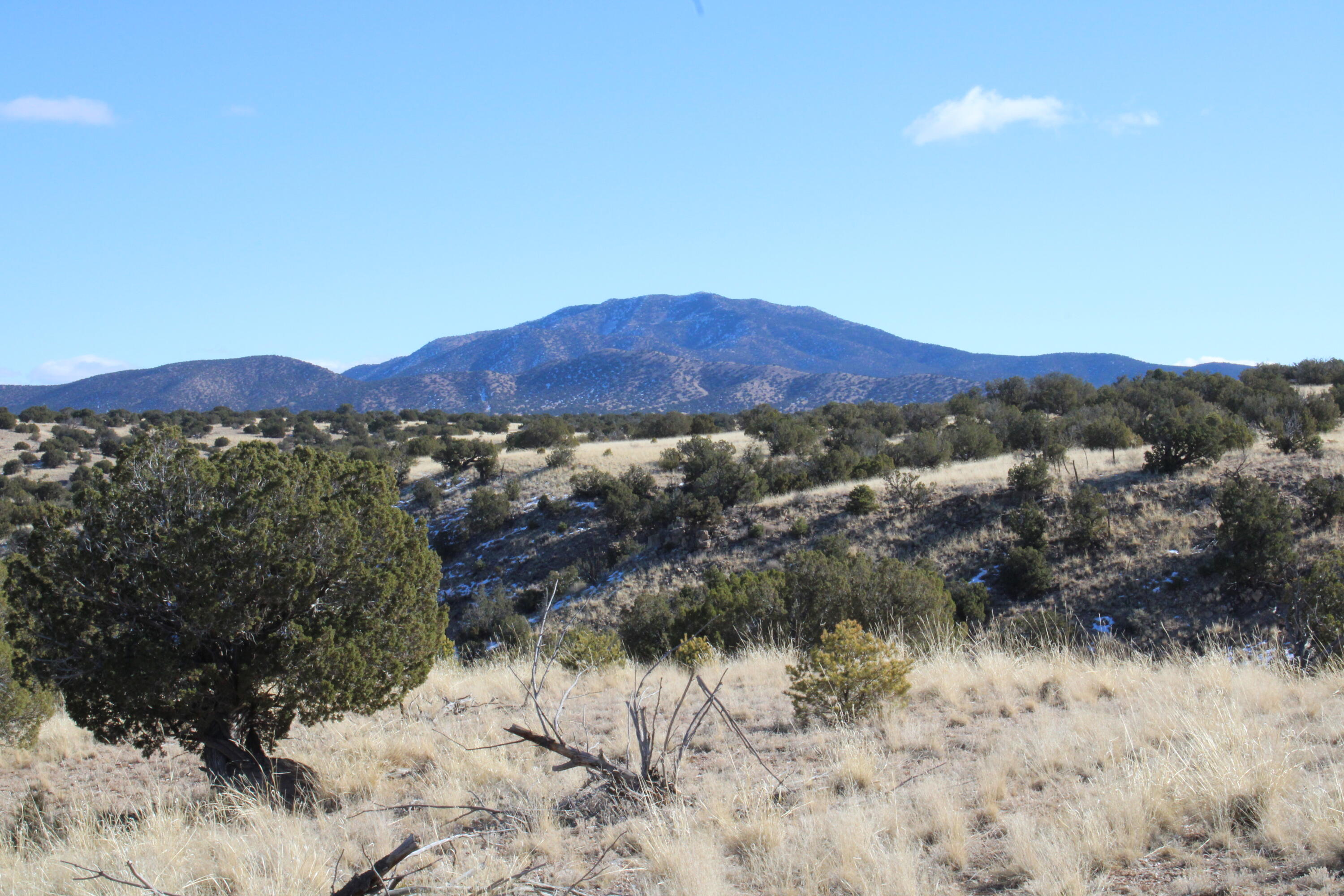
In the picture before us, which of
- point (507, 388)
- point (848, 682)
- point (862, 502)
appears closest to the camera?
point (848, 682)

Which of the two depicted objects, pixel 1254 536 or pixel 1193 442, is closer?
pixel 1254 536

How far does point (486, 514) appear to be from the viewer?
112 ft

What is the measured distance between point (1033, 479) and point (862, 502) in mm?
5594

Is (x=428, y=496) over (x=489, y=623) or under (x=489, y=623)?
over

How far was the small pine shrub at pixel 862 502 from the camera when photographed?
28016 millimetres

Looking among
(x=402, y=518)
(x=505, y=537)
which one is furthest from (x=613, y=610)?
(x=402, y=518)

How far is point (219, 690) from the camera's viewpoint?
6.29 meters

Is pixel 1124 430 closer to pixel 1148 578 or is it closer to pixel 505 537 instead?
pixel 1148 578

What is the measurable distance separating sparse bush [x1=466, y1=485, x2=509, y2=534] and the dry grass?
26452 mm

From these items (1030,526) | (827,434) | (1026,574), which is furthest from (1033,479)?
(827,434)

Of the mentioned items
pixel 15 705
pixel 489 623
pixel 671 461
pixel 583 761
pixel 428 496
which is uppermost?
pixel 671 461

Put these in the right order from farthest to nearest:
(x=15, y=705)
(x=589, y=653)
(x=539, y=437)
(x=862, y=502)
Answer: (x=539, y=437) → (x=862, y=502) → (x=589, y=653) → (x=15, y=705)

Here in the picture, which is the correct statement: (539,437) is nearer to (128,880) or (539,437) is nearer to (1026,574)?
(1026,574)

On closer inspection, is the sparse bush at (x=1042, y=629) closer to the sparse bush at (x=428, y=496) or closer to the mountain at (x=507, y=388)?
the sparse bush at (x=428, y=496)
